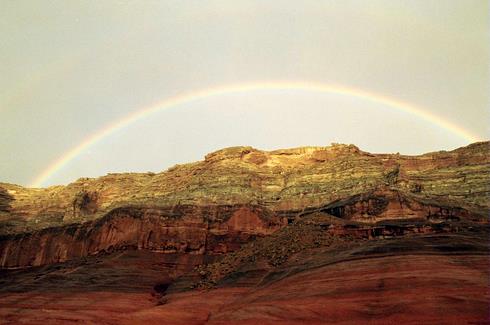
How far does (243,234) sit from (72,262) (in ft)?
70.9

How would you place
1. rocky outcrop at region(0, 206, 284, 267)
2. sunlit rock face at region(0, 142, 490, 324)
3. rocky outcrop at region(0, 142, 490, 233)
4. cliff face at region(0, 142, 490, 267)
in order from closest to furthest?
sunlit rock face at region(0, 142, 490, 324) → rocky outcrop at region(0, 206, 284, 267) → cliff face at region(0, 142, 490, 267) → rocky outcrop at region(0, 142, 490, 233)

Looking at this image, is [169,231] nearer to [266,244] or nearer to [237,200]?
[266,244]

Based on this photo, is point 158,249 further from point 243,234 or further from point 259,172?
point 259,172

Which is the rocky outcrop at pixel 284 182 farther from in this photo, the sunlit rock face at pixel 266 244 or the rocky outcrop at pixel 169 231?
the rocky outcrop at pixel 169 231

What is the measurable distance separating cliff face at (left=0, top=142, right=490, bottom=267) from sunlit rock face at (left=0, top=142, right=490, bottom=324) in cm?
26

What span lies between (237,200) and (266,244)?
2126 centimetres

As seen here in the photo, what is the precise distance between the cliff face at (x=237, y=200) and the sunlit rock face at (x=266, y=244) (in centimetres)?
26

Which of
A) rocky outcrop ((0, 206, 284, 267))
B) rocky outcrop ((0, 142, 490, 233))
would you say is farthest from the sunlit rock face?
rocky outcrop ((0, 142, 490, 233))

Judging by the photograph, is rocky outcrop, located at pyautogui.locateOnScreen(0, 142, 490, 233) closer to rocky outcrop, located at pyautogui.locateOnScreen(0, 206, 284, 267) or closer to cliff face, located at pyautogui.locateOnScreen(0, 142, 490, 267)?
cliff face, located at pyautogui.locateOnScreen(0, 142, 490, 267)

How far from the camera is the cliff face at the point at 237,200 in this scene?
54.4 metres

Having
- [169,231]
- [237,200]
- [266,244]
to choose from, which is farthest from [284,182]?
[266,244]

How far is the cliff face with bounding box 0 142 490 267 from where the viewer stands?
54.4 m

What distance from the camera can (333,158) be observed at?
87.1m

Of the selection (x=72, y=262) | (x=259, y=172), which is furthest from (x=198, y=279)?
(x=259, y=172)
